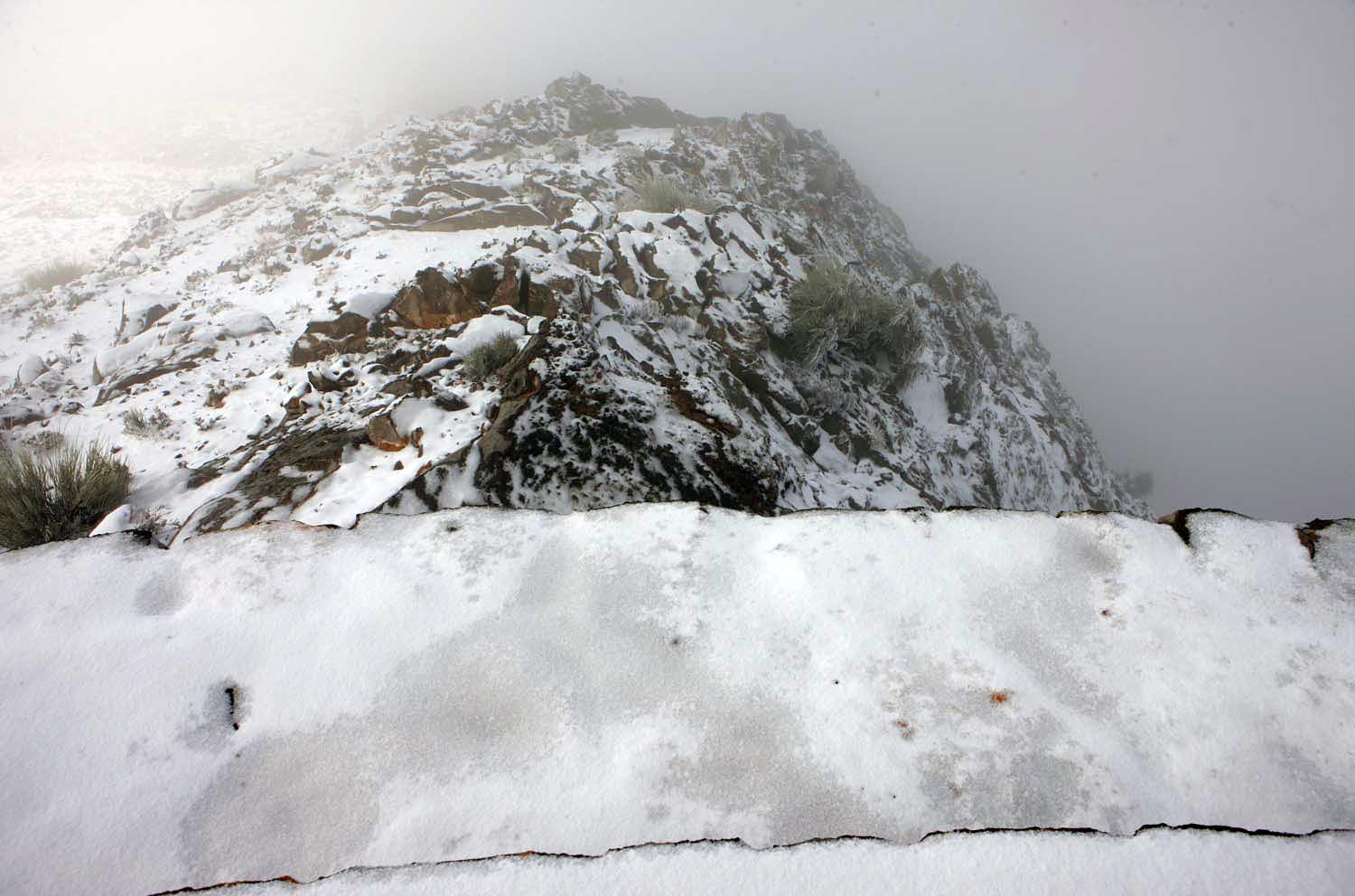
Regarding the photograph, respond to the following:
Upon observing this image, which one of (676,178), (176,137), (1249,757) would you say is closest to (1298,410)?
(676,178)

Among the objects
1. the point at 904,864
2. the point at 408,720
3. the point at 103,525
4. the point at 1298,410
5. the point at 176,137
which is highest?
the point at 904,864

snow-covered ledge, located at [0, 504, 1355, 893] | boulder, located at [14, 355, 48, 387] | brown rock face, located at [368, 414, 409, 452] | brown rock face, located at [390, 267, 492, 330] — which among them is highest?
snow-covered ledge, located at [0, 504, 1355, 893]

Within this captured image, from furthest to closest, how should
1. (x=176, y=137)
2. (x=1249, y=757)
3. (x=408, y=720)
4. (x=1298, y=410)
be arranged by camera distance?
1. (x=1298, y=410)
2. (x=176, y=137)
3. (x=408, y=720)
4. (x=1249, y=757)

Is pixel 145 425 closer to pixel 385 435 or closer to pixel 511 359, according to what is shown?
pixel 385 435

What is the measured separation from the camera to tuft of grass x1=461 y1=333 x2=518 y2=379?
462 centimetres

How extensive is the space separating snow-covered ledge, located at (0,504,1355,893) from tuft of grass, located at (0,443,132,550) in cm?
207

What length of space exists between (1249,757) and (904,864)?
49.6 inches

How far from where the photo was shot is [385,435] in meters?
4.22

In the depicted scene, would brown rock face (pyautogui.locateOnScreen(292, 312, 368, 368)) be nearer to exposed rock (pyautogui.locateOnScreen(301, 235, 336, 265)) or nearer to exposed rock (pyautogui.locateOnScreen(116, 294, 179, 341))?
exposed rock (pyautogui.locateOnScreen(301, 235, 336, 265))

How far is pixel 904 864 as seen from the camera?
4.40ft

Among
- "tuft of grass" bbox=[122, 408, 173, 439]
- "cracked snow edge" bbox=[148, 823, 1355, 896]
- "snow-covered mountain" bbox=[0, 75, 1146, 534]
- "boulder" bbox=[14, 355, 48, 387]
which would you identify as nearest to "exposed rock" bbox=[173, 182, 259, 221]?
"snow-covered mountain" bbox=[0, 75, 1146, 534]

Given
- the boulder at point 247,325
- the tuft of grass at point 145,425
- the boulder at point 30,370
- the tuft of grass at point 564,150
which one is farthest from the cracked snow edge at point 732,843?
the tuft of grass at point 564,150

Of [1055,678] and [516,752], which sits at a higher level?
[1055,678]

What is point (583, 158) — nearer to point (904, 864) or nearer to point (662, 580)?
point (662, 580)
